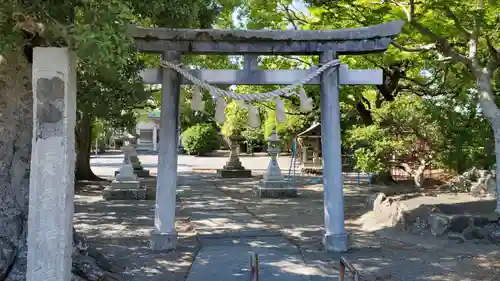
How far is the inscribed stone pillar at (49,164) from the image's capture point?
13.1 ft

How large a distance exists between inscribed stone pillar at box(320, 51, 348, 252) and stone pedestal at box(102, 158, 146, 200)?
26.9 feet

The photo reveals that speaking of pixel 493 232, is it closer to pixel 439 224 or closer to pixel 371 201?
pixel 439 224

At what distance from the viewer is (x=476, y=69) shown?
8250 mm

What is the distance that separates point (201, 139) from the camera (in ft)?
136

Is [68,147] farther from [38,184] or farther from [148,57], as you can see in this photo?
[148,57]

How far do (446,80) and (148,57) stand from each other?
8858 mm

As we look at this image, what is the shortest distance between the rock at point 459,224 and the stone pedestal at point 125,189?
9.10m

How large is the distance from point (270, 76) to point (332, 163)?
66.8 inches

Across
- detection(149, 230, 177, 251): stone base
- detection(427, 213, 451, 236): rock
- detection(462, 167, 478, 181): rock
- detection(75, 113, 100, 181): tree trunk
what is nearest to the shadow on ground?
detection(149, 230, 177, 251): stone base

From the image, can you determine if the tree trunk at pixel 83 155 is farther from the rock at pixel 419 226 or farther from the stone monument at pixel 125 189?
the rock at pixel 419 226

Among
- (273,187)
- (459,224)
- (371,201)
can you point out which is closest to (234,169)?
(273,187)

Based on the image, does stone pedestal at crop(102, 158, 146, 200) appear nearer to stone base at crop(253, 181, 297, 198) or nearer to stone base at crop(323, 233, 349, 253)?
stone base at crop(253, 181, 297, 198)

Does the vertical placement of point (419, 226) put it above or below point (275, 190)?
below

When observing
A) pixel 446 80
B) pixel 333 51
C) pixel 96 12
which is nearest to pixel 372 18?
pixel 333 51
